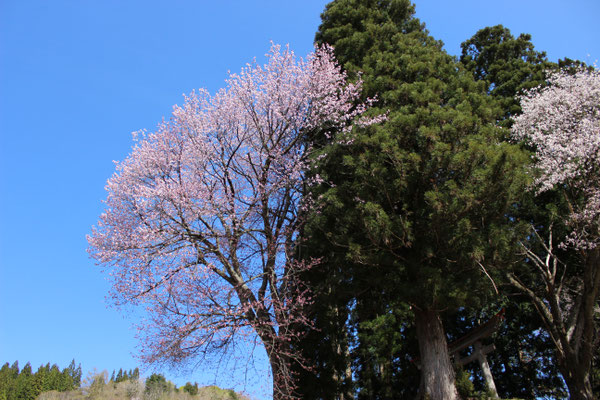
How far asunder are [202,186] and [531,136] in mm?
8656

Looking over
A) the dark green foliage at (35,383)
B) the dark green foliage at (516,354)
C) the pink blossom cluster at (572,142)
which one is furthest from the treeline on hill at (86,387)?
the pink blossom cluster at (572,142)

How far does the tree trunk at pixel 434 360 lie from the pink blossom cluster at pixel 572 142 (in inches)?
160

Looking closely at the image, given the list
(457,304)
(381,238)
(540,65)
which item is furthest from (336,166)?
(540,65)

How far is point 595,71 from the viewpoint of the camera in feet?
34.9

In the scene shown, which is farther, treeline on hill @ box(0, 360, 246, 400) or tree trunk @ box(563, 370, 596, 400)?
treeline on hill @ box(0, 360, 246, 400)

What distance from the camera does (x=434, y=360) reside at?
796 centimetres

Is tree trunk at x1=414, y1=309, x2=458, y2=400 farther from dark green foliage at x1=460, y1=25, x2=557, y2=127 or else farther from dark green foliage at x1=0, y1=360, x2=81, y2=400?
dark green foliage at x1=0, y1=360, x2=81, y2=400

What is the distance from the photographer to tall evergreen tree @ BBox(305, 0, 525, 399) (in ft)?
24.6

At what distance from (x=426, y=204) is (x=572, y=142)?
438 centimetres

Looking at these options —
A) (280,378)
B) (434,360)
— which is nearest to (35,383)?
(280,378)

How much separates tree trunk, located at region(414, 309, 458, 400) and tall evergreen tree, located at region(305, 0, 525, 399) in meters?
0.02

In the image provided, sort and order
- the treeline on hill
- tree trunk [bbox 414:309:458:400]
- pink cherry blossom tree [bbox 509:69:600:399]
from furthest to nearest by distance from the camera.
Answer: the treeline on hill → pink cherry blossom tree [bbox 509:69:600:399] → tree trunk [bbox 414:309:458:400]

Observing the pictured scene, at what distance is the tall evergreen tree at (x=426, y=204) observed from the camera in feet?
24.6

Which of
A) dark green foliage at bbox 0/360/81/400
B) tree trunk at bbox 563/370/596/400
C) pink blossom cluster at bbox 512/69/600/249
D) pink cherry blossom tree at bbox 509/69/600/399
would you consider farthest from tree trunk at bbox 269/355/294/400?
dark green foliage at bbox 0/360/81/400
